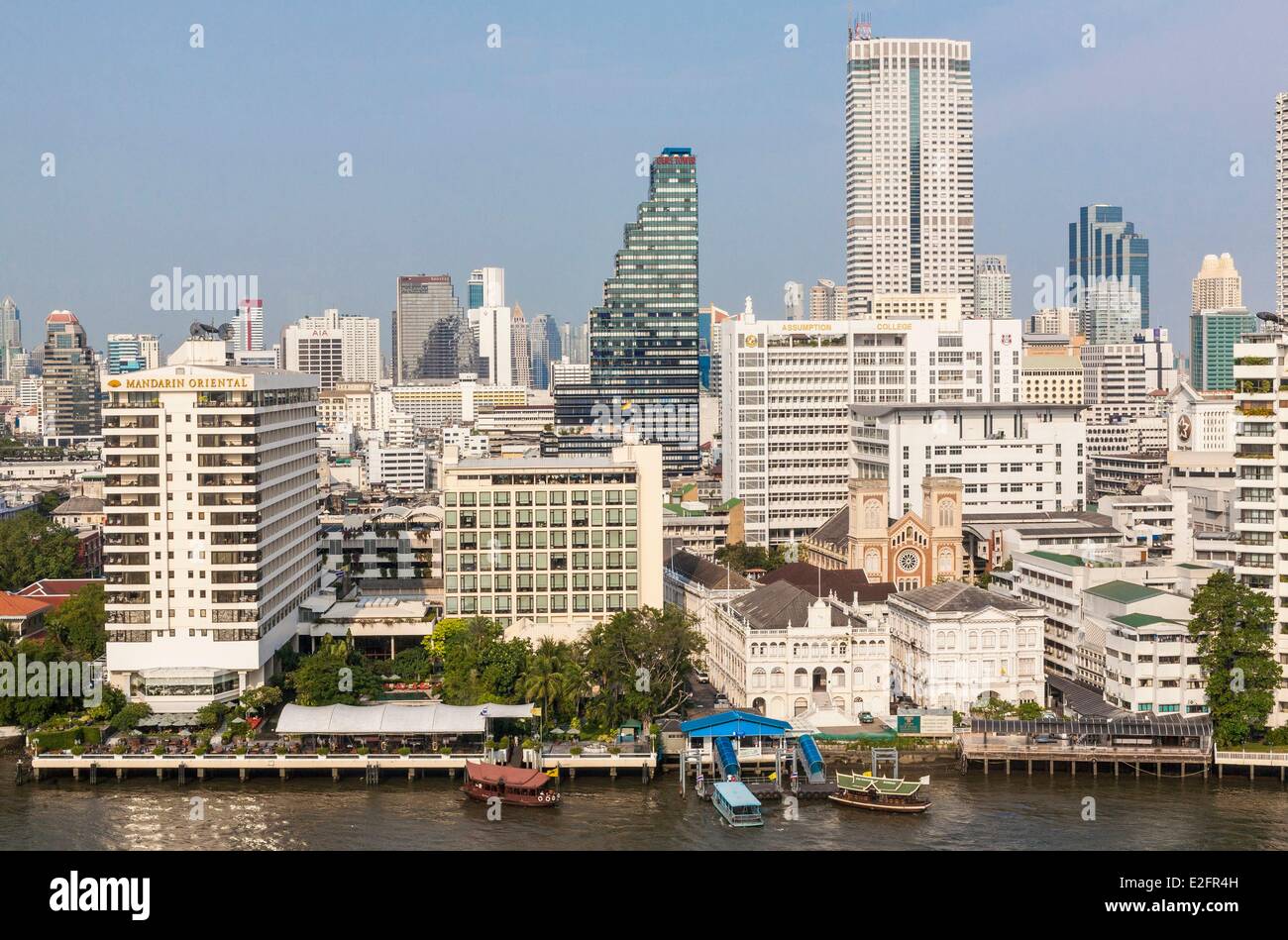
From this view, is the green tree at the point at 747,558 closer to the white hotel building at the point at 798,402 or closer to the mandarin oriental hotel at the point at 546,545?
the white hotel building at the point at 798,402

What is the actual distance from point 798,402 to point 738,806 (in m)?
70.7

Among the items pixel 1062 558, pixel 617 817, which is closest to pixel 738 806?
pixel 617 817

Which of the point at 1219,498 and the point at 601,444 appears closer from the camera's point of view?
the point at 1219,498

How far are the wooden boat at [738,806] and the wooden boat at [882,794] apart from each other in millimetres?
3451

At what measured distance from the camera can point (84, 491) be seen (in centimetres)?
13650

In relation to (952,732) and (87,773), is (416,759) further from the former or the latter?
(952,732)

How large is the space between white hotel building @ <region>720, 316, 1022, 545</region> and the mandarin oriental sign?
57.0m

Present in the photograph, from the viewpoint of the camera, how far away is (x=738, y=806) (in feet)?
155

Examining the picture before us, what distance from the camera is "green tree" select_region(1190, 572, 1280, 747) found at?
54094 millimetres

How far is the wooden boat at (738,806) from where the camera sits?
46969 mm

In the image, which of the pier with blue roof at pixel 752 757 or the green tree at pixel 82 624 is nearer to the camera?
the pier with blue roof at pixel 752 757

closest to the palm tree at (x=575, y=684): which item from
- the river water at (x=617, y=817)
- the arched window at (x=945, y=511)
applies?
the river water at (x=617, y=817)

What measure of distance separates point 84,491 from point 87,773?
8776 cm

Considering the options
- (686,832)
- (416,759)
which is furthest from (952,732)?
(416,759)
